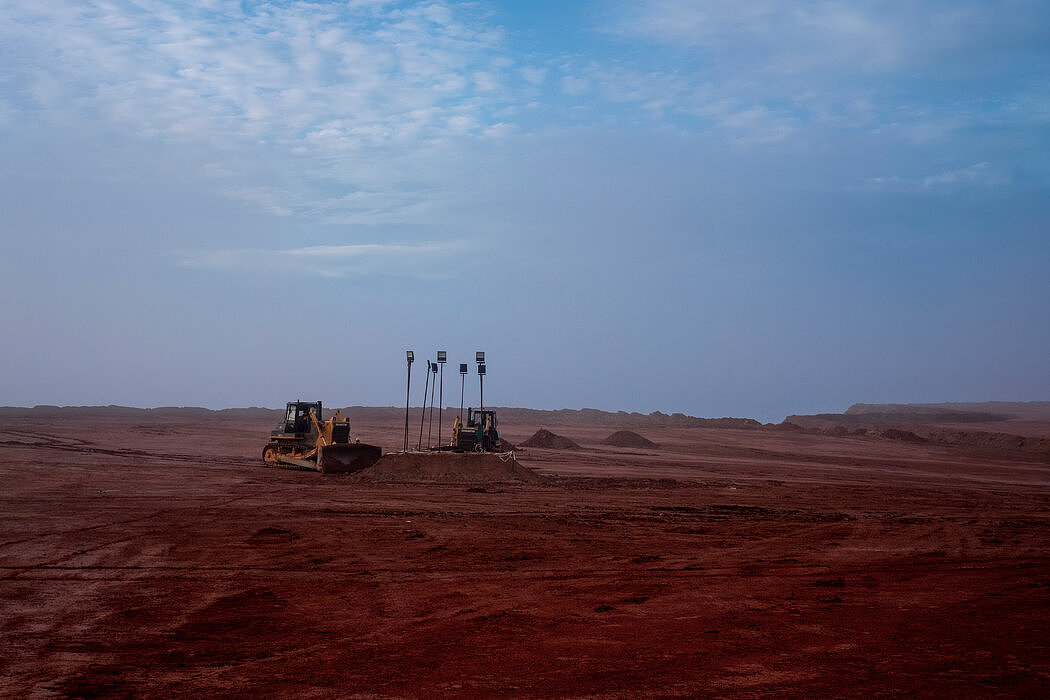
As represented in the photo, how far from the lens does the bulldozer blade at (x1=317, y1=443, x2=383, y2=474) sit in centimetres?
3083

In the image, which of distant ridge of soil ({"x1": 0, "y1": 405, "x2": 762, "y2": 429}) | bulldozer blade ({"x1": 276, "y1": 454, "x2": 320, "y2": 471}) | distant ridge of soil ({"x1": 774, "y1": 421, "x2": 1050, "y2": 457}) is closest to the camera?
bulldozer blade ({"x1": 276, "y1": 454, "x2": 320, "y2": 471})

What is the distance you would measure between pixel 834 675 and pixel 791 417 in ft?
447

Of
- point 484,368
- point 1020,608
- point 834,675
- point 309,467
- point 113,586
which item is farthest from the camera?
point 484,368

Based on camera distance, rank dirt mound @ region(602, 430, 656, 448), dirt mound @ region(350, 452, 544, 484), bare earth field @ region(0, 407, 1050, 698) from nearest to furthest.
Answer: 1. bare earth field @ region(0, 407, 1050, 698)
2. dirt mound @ region(350, 452, 544, 484)
3. dirt mound @ region(602, 430, 656, 448)

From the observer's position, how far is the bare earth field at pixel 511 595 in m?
7.23

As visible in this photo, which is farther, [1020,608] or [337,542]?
[337,542]

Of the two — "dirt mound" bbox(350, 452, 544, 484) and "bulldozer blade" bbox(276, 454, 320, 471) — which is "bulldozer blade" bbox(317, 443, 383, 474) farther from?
"dirt mound" bbox(350, 452, 544, 484)

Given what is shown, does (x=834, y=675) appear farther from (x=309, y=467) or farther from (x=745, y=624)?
(x=309, y=467)

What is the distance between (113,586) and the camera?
10953mm

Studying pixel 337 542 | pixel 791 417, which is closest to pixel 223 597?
pixel 337 542

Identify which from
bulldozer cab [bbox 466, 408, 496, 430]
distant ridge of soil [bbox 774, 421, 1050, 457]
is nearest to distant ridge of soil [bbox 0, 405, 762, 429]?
distant ridge of soil [bbox 774, 421, 1050, 457]

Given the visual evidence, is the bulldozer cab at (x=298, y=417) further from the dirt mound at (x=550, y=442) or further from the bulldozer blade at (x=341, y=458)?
the dirt mound at (x=550, y=442)

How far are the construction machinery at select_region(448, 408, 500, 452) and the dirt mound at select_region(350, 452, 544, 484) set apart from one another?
4868mm

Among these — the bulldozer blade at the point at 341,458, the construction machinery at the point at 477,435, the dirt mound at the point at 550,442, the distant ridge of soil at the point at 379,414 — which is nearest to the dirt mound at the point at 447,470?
the bulldozer blade at the point at 341,458
